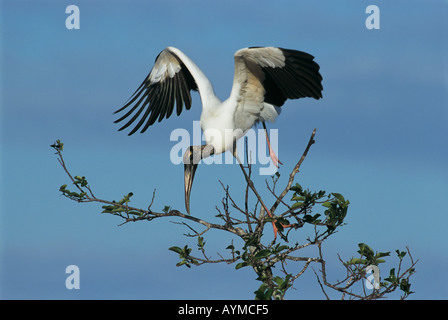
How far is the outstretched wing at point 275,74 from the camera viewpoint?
7883 mm

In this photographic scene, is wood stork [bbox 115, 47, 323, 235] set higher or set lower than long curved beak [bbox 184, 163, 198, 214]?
higher

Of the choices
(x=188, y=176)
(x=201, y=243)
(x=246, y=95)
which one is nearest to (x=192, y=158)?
(x=188, y=176)

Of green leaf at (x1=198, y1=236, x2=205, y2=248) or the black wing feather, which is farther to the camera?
the black wing feather

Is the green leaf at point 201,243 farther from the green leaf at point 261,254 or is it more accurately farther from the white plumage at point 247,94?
the white plumage at point 247,94

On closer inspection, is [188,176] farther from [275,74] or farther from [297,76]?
[297,76]

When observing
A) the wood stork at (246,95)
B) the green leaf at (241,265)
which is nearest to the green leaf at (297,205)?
the green leaf at (241,265)

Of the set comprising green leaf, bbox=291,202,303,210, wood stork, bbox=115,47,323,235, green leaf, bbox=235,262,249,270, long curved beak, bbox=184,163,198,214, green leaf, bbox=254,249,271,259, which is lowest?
green leaf, bbox=235,262,249,270

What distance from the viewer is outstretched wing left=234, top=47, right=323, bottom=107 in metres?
7.88

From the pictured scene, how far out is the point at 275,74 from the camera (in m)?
8.11

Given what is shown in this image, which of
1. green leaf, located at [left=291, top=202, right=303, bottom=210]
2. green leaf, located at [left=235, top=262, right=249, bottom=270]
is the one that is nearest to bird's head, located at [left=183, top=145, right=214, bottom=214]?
green leaf, located at [left=291, top=202, right=303, bottom=210]

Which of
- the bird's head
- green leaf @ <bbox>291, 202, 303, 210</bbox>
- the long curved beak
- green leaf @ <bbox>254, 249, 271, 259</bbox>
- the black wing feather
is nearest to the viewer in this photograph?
green leaf @ <bbox>254, 249, 271, 259</bbox>

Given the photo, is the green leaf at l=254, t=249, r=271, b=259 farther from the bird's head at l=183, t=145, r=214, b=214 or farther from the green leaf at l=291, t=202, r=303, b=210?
the bird's head at l=183, t=145, r=214, b=214
